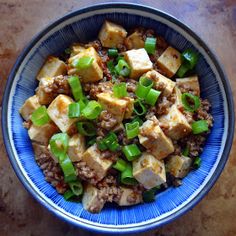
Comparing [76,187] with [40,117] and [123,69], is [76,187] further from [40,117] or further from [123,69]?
[123,69]

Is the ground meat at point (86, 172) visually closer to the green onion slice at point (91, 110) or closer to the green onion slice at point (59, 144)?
the green onion slice at point (59, 144)

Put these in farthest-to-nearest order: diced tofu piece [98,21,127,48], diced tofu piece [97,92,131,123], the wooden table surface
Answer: the wooden table surface
diced tofu piece [98,21,127,48]
diced tofu piece [97,92,131,123]

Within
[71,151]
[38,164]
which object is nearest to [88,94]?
[71,151]

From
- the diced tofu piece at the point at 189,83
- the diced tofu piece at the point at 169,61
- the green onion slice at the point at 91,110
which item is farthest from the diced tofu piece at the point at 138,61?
the green onion slice at the point at 91,110

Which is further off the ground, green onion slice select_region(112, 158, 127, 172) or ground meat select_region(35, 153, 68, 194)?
green onion slice select_region(112, 158, 127, 172)

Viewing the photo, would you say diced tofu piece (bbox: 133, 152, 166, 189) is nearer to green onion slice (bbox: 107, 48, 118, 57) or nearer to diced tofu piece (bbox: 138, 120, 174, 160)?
diced tofu piece (bbox: 138, 120, 174, 160)

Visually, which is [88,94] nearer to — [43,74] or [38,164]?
[43,74]

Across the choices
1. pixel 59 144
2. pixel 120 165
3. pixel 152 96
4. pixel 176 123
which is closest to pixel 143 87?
pixel 152 96

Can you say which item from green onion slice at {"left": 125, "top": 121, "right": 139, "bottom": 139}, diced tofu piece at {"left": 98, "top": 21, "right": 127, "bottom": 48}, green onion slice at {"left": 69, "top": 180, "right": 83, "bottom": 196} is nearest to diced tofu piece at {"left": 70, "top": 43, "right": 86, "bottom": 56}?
diced tofu piece at {"left": 98, "top": 21, "right": 127, "bottom": 48}
